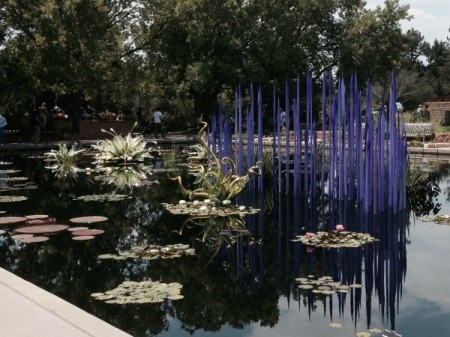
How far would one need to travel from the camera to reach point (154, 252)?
22.4 ft

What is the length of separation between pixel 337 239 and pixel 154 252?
206cm

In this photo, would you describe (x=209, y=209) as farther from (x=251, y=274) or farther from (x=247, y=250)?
(x=251, y=274)

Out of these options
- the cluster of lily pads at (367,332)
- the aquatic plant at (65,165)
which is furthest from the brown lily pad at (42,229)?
the aquatic plant at (65,165)

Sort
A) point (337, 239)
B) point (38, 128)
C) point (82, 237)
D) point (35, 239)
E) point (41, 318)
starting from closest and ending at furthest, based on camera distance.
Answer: point (41, 318)
point (337, 239)
point (35, 239)
point (82, 237)
point (38, 128)

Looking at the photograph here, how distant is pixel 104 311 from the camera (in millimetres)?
4961

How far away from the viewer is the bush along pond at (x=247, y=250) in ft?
16.1

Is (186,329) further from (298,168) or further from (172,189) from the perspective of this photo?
(172,189)

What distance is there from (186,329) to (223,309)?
511mm

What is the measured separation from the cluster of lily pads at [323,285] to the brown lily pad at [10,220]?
14.6ft

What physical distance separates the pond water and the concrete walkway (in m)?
0.44

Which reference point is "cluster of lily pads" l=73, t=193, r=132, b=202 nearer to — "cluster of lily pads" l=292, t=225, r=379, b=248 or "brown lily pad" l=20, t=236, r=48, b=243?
"brown lily pad" l=20, t=236, r=48, b=243

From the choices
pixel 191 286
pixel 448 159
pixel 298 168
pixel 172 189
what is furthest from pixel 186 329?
pixel 448 159

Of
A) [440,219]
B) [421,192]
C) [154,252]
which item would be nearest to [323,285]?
[154,252]

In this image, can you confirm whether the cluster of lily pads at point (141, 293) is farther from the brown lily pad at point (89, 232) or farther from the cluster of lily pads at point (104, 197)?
the cluster of lily pads at point (104, 197)
